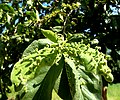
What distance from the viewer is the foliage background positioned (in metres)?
1.33

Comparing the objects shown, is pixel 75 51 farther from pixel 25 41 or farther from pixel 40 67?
pixel 25 41

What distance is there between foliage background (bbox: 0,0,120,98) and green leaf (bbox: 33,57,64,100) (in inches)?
15.8

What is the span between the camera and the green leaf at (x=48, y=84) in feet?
2.61

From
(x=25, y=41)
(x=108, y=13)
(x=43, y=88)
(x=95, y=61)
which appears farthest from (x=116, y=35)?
(x=43, y=88)

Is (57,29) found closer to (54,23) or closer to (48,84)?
(54,23)

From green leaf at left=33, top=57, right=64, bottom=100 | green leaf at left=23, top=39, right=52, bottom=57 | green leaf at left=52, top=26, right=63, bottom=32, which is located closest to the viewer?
green leaf at left=33, top=57, right=64, bottom=100

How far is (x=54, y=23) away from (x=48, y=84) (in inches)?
27.2

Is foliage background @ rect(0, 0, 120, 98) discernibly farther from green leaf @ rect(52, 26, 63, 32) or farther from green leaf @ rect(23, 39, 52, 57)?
green leaf @ rect(23, 39, 52, 57)

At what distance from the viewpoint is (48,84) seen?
80cm

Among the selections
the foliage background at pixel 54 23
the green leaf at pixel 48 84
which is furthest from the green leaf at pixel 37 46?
the foliage background at pixel 54 23

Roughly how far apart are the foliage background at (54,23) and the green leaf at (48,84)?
401 mm

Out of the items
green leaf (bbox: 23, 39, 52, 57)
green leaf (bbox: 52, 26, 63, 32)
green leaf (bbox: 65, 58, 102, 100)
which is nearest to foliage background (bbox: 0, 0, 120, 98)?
green leaf (bbox: 52, 26, 63, 32)

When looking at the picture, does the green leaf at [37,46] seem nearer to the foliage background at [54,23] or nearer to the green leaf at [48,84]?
the green leaf at [48,84]

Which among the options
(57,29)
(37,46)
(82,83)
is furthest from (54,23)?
(82,83)
